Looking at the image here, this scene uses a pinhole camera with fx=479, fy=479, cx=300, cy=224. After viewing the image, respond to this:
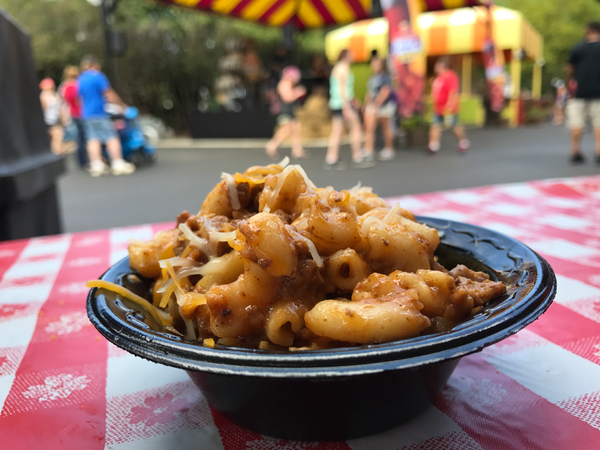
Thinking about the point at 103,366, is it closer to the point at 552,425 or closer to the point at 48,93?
the point at 552,425

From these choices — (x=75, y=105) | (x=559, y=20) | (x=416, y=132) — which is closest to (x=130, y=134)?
(x=75, y=105)

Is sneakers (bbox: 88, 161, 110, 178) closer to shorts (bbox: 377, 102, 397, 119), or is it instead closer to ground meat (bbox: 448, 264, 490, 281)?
shorts (bbox: 377, 102, 397, 119)

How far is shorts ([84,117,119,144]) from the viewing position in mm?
6254

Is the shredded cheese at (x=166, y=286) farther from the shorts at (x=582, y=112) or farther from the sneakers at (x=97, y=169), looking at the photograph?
the sneakers at (x=97, y=169)

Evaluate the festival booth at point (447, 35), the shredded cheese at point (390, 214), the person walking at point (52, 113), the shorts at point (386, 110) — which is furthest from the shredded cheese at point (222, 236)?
the festival booth at point (447, 35)

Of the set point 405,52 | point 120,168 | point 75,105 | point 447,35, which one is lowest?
point 120,168

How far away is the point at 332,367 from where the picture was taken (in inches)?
18.8

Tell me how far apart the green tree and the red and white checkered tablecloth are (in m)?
28.2

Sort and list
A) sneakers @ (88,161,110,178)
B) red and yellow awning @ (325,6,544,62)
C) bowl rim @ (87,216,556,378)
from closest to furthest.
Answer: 1. bowl rim @ (87,216,556,378)
2. sneakers @ (88,161,110,178)
3. red and yellow awning @ (325,6,544,62)

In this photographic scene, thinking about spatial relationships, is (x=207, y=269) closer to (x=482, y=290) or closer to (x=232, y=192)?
(x=232, y=192)

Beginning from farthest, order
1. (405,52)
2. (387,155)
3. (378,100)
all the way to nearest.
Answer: (405,52) < (387,155) < (378,100)

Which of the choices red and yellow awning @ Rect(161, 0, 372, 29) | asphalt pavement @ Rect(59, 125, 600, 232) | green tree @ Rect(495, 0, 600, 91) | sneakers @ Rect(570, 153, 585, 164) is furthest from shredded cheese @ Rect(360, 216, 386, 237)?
green tree @ Rect(495, 0, 600, 91)

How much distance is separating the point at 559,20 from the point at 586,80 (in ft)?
82.4

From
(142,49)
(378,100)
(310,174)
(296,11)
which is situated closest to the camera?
(310,174)
